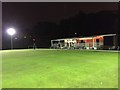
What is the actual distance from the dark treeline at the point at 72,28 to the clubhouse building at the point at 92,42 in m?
11.6

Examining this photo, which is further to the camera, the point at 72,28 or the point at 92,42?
the point at 72,28

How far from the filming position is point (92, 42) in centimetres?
4241

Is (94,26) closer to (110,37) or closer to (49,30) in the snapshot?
(49,30)

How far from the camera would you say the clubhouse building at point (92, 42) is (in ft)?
126

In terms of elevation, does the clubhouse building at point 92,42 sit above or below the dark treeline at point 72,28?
below

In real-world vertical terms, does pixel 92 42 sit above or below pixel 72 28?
below

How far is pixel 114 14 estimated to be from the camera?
200 feet

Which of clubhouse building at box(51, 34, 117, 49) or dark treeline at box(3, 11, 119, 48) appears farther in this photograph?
dark treeline at box(3, 11, 119, 48)

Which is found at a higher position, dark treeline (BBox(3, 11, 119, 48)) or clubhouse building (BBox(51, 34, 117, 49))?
dark treeline (BBox(3, 11, 119, 48))

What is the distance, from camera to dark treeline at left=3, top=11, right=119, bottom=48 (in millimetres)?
61044

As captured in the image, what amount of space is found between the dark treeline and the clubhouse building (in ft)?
38.1

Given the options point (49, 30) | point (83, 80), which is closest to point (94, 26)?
point (49, 30)

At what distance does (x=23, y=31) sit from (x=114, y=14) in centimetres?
3340

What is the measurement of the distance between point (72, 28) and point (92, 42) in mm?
27285
